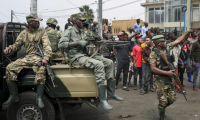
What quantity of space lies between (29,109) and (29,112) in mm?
62

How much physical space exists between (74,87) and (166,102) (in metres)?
2.01

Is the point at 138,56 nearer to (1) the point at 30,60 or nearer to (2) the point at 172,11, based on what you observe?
(1) the point at 30,60

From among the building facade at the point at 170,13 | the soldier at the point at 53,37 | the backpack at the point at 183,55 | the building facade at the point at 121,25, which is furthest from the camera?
the building facade at the point at 121,25

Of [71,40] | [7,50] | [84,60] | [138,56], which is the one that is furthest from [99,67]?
[138,56]

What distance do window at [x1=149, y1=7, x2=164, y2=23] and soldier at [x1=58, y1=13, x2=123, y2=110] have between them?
2918 cm

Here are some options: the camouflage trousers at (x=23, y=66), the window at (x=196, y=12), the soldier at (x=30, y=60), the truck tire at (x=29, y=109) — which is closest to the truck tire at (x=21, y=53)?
the soldier at (x=30, y=60)

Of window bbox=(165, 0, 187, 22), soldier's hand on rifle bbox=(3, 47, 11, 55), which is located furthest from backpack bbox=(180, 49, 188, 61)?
window bbox=(165, 0, 187, 22)

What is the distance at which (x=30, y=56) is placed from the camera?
4.95 m

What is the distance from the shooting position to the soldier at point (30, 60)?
445cm

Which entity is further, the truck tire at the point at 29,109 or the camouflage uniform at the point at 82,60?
the truck tire at the point at 29,109

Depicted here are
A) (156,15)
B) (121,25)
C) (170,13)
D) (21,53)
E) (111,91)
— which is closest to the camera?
(111,91)

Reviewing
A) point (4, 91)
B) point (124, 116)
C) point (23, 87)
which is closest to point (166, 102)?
point (124, 116)

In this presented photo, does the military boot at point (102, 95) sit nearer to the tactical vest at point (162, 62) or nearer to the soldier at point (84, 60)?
the soldier at point (84, 60)

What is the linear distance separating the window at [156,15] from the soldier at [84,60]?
29175mm
